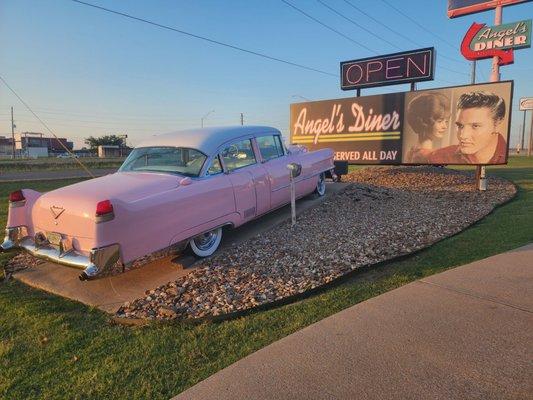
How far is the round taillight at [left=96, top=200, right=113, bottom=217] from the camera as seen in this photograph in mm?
3814

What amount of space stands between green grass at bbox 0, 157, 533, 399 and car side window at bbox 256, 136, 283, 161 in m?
2.91

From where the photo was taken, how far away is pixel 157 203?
4.30m

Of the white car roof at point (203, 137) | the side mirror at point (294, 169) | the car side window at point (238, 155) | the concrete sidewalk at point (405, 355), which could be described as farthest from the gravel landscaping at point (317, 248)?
the white car roof at point (203, 137)

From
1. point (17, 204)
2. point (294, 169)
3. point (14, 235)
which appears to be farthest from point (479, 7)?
point (14, 235)

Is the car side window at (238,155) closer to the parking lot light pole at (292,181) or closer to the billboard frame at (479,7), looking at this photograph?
the parking lot light pole at (292,181)

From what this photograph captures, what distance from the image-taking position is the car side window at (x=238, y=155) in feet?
18.7

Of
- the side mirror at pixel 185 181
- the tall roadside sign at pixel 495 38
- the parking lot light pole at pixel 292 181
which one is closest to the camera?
the side mirror at pixel 185 181

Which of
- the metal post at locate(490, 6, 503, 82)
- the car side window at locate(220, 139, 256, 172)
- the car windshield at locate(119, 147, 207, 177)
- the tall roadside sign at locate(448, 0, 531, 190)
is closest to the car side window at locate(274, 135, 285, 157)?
the car side window at locate(220, 139, 256, 172)

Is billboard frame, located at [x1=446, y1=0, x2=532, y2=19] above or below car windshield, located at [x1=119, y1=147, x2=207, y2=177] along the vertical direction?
above

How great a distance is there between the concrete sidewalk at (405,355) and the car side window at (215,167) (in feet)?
8.95

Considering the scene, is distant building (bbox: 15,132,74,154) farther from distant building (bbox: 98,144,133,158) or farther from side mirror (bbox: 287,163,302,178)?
side mirror (bbox: 287,163,302,178)

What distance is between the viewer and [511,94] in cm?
1049

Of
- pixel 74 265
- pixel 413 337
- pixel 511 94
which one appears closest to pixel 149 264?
pixel 74 265

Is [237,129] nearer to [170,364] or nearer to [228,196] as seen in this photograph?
[228,196]
